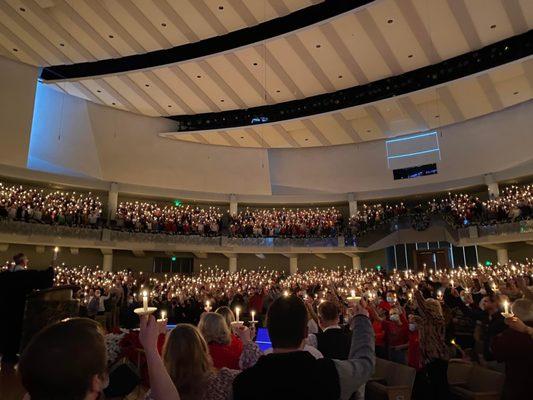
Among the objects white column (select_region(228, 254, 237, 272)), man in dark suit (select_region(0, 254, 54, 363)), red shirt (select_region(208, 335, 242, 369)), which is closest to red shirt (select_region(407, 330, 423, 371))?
red shirt (select_region(208, 335, 242, 369))

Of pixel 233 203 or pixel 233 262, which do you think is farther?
pixel 233 203

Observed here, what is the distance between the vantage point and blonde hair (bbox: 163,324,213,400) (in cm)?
223

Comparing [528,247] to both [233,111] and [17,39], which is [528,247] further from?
[17,39]

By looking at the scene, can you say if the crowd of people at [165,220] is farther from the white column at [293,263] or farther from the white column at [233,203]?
the white column at [293,263]

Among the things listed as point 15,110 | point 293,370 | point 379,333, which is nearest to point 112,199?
point 15,110

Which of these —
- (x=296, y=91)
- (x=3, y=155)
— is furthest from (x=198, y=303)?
(x=296, y=91)

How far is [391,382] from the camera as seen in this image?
5.19 meters

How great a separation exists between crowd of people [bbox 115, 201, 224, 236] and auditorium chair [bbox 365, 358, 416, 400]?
18185 millimetres

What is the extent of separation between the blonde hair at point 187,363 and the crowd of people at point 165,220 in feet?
66.1

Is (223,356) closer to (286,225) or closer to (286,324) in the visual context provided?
(286,324)

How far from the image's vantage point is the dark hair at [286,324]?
1781 mm

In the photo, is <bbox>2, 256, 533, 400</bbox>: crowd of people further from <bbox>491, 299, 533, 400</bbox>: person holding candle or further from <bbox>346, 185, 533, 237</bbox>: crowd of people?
<bbox>346, 185, 533, 237</bbox>: crowd of people

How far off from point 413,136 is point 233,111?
10.9 metres

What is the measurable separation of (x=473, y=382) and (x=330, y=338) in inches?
117
